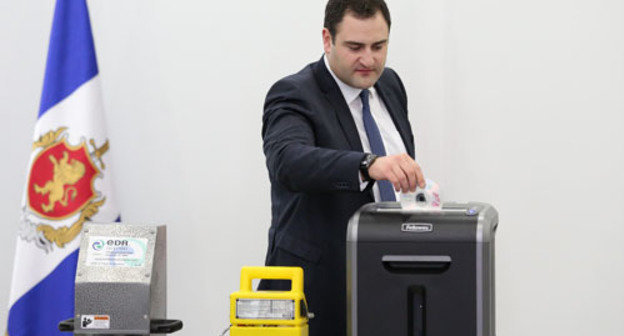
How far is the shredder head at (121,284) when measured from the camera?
1.79m

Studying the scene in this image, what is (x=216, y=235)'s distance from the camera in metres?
3.71

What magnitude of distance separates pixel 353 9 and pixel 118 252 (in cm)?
84

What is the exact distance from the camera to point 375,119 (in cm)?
238

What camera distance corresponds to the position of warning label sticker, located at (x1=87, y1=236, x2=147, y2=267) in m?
1.83

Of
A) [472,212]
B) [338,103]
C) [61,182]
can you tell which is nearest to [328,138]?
[338,103]

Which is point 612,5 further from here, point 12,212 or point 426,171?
point 12,212

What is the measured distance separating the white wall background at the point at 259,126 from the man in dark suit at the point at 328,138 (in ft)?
4.42

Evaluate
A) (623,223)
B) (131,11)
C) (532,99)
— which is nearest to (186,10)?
(131,11)

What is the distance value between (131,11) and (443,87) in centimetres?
125

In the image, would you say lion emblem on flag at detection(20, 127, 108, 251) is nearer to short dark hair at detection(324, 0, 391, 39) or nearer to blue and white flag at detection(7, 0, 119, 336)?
blue and white flag at detection(7, 0, 119, 336)

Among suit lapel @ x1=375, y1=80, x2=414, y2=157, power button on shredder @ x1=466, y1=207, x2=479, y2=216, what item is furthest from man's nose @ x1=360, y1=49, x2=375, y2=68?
power button on shredder @ x1=466, y1=207, x2=479, y2=216

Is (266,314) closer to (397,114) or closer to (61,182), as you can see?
(397,114)

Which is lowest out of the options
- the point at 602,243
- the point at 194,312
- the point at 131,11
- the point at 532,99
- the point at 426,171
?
the point at 194,312

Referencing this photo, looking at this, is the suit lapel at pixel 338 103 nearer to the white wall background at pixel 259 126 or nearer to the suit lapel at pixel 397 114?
the suit lapel at pixel 397 114
